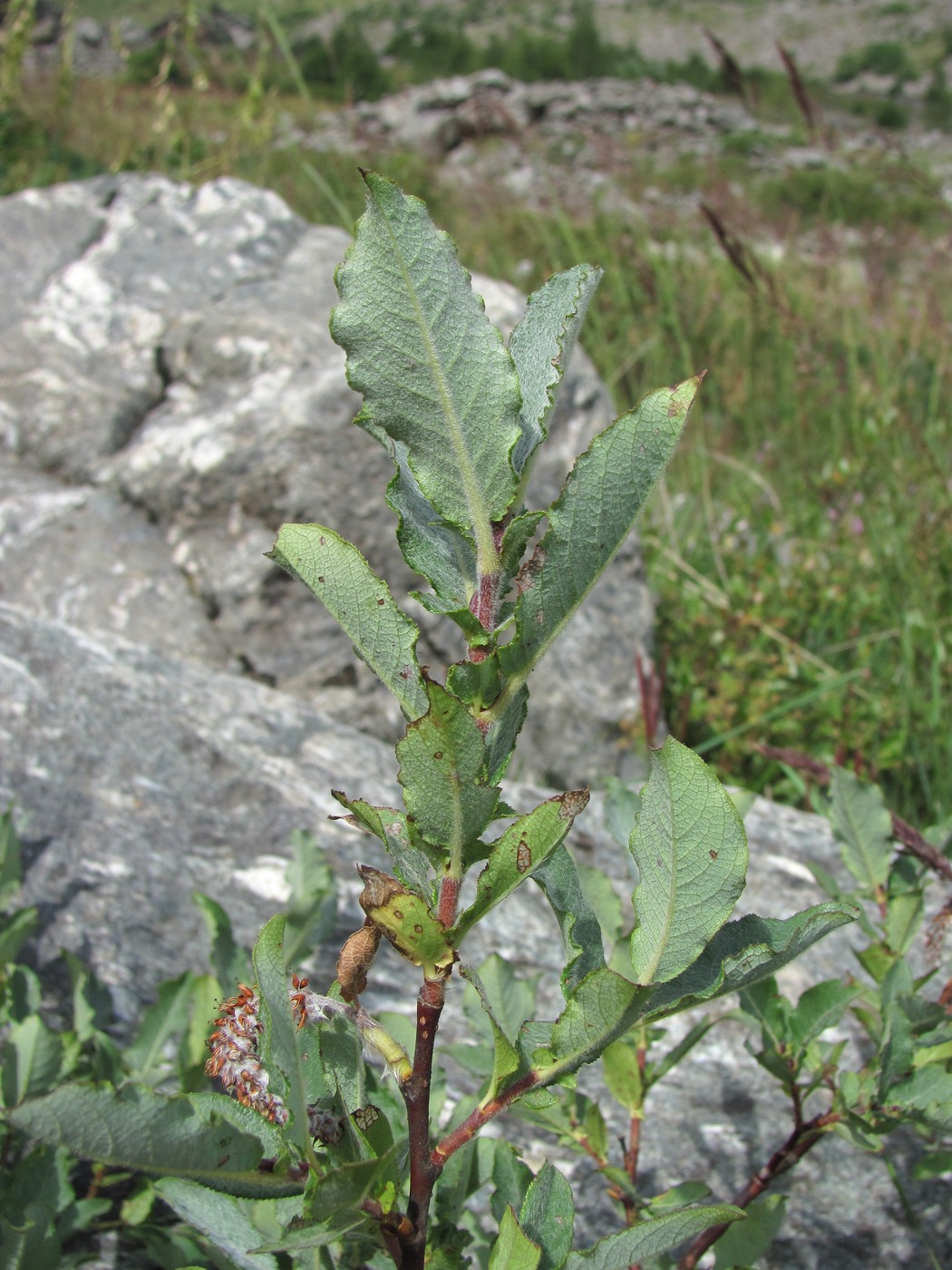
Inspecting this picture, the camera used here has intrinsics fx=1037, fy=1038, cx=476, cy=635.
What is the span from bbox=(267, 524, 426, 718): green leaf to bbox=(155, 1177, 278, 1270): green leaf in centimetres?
35

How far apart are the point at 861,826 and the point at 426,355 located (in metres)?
Result: 0.80

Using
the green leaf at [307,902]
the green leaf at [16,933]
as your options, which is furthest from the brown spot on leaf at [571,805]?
the green leaf at [16,933]

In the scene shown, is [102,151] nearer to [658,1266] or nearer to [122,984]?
[122,984]

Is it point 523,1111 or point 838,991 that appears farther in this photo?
point 838,991

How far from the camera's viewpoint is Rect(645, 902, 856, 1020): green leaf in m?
0.56

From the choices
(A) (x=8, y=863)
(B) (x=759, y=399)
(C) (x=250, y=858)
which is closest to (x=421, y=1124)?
(A) (x=8, y=863)

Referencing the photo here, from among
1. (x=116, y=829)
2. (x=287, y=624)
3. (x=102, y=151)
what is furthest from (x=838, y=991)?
(x=102, y=151)

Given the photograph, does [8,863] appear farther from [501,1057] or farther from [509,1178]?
[501,1057]

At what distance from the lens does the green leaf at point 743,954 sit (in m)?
0.56

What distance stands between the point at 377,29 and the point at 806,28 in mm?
23953

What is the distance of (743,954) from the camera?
56 centimetres

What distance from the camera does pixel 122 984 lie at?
1.30 meters

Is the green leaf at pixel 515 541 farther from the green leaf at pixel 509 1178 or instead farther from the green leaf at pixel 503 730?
the green leaf at pixel 509 1178

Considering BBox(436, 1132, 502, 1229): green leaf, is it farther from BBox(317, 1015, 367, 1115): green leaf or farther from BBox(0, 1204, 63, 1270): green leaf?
BBox(0, 1204, 63, 1270): green leaf
